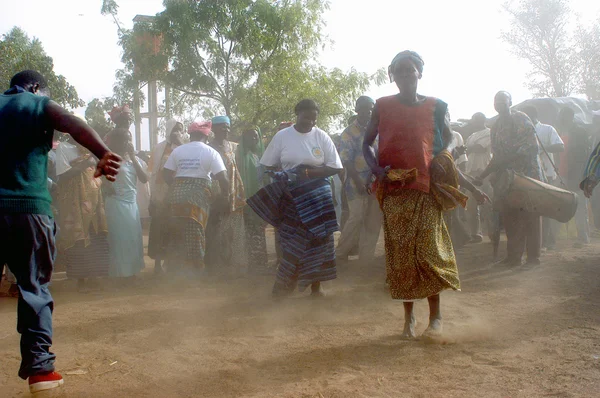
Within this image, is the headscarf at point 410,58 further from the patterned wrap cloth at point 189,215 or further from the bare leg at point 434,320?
the patterned wrap cloth at point 189,215

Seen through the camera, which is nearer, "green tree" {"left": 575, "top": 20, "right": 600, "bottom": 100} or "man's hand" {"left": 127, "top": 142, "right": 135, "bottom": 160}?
"man's hand" {"left": 127, "top": 142, "right": 135, "bottom": 160}

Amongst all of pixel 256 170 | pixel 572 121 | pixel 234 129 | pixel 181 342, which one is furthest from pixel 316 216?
pixel 234 129

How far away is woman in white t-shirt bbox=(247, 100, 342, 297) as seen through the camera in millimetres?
5941

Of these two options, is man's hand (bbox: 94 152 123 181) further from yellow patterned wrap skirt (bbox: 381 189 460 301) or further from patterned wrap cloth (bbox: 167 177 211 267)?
patterned wrap cloth (bbox: 167 177 211 267)

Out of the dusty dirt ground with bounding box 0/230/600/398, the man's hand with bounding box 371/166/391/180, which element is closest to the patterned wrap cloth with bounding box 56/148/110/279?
the dusty dirt ground with bounding box 0/230/600/398

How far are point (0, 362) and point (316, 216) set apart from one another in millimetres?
3001

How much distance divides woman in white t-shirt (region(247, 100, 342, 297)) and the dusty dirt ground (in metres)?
0.33

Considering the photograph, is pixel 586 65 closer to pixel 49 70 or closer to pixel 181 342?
pixel 49 70

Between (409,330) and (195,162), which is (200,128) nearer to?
(195,162)

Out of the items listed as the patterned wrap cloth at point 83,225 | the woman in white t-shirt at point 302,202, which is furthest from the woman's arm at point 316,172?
the patterned wrap cloth at point 83,225

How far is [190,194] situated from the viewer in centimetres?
693

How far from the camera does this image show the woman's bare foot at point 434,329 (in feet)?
14.1

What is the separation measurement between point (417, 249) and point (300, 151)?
1.98m

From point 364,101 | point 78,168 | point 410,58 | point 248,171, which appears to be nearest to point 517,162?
point 364,101
